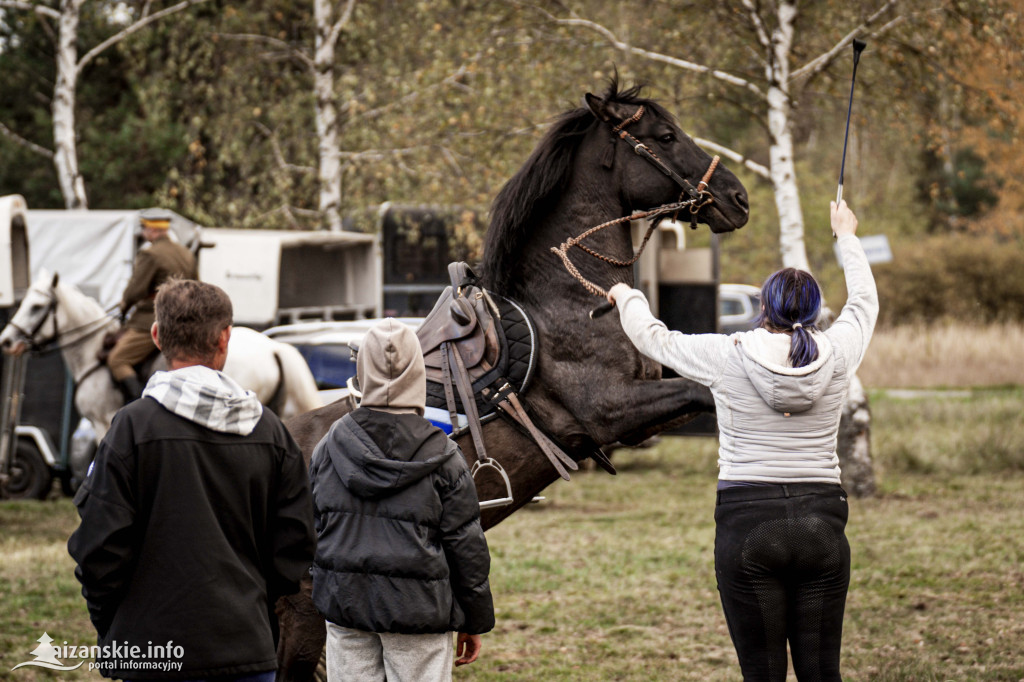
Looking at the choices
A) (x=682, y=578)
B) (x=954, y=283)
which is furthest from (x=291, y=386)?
(x=954, y=283)

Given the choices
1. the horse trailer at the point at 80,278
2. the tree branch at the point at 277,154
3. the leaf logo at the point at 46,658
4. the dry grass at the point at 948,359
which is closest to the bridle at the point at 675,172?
the leaf logo at the point at 46,658

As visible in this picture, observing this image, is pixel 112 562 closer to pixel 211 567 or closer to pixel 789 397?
pixel 211 567

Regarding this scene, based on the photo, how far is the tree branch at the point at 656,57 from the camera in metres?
11.3

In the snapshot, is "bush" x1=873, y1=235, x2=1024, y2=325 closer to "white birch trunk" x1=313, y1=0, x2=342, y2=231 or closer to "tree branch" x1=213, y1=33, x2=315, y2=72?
"white birch trunk" x1=313, y1=0, x2=342, y2=231

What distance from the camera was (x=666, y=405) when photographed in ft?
13.0

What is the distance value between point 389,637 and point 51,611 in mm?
4707

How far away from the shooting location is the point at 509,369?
413cm

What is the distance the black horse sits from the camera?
410 cm

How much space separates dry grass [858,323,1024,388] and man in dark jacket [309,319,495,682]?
18167mm

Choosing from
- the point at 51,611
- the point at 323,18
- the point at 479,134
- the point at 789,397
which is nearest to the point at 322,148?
the point at 323,18

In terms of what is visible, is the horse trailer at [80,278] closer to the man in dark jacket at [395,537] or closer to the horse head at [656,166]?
the horse head at [656,166]

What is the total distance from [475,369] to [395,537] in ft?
4.09

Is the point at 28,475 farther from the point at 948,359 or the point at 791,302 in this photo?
the point at 948,359

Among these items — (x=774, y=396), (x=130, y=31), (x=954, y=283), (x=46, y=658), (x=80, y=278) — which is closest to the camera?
(x=774, y=396)
